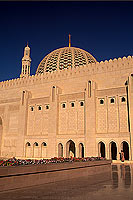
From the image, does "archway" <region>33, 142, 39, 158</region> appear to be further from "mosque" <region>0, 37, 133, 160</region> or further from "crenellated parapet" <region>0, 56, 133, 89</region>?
"crenellated parapet" <region>0, 56, 133, 89</region>

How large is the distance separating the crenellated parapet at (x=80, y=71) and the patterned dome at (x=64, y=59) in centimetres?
762

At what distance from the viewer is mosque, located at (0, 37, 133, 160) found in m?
23.7

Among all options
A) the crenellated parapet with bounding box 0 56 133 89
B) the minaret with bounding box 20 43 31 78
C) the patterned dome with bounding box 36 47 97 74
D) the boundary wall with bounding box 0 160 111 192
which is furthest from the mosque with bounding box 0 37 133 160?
the boundary wall with bounding box 0 160 111 192

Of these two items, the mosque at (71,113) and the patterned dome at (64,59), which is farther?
the patterned dome at (64,59)

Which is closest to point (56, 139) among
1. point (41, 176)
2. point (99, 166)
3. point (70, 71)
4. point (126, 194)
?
point (70, 71)

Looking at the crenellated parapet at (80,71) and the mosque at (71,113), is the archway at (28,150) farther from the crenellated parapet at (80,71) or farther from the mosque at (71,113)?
the crenellated parapet at (80,71)

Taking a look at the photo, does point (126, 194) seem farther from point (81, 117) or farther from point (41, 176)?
point (81, 117)

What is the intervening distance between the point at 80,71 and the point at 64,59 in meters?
11.8

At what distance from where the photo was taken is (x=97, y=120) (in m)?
24.8

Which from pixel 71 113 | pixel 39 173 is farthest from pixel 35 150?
pixel 39 173

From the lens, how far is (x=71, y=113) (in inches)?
1055

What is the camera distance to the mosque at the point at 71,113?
2367 cm

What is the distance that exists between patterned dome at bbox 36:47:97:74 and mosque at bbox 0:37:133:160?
26.4 ft

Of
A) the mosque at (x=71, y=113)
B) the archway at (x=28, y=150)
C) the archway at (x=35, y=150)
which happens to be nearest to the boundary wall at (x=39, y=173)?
the mosque at (x=71, y=113)
